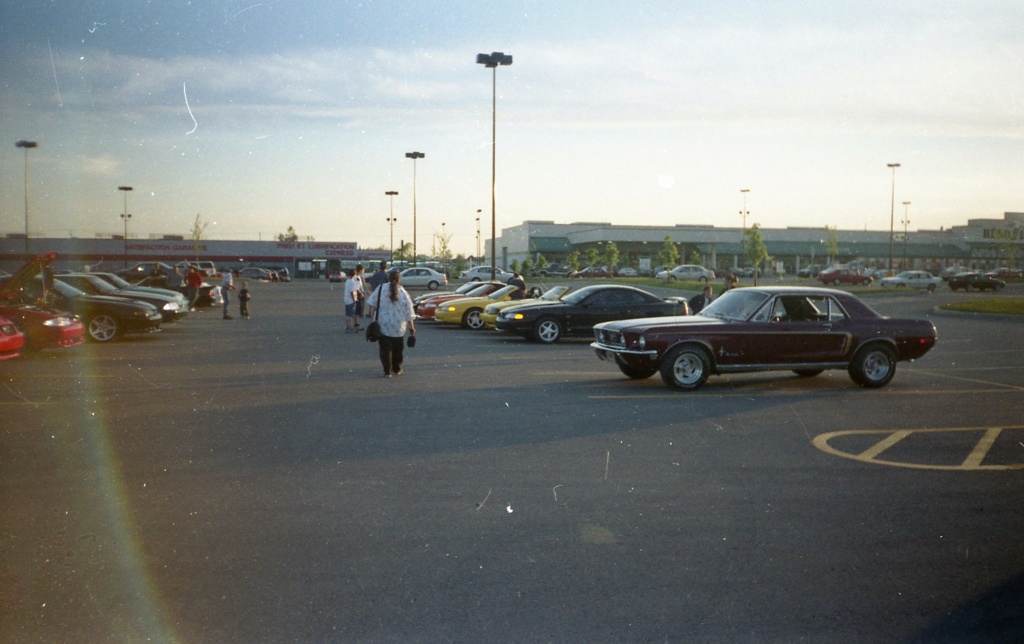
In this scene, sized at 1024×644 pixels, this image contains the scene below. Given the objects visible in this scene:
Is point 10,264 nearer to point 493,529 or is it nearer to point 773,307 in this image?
point 773,307

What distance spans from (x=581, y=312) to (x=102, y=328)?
35.6ft

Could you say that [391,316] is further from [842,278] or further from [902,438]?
[842,278]

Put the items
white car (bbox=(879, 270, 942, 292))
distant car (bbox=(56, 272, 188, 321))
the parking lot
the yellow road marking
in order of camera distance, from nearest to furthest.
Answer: the parking lot
the yellow road marking
distant car (bbox=(56, 272, 188, 321))
white car (bbox=(879, 270, 942, 292))

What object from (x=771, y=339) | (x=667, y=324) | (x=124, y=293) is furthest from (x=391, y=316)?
(x=124, y=293)

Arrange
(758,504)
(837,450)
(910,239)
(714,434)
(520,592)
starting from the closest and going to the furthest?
(520,592) → (758,504) → (837,450) → (714,434) → (910,239)

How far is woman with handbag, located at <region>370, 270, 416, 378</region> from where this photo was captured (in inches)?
544

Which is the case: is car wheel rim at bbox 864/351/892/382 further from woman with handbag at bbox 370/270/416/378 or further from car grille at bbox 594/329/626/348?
woman with handbag at bbox 370/270/416/378

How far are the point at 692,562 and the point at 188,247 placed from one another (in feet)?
333

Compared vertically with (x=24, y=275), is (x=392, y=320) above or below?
below

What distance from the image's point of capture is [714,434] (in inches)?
364

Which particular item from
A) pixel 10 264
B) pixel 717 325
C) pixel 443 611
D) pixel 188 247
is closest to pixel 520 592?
pixel 443 611

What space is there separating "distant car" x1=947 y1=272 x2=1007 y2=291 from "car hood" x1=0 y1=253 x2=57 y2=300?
6127 centimetres

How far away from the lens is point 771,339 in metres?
12.8

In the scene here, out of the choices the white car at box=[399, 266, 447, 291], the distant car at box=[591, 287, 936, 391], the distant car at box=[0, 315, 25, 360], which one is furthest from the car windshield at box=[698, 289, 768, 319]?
the white car at box=[399, 266, 447, 291]
